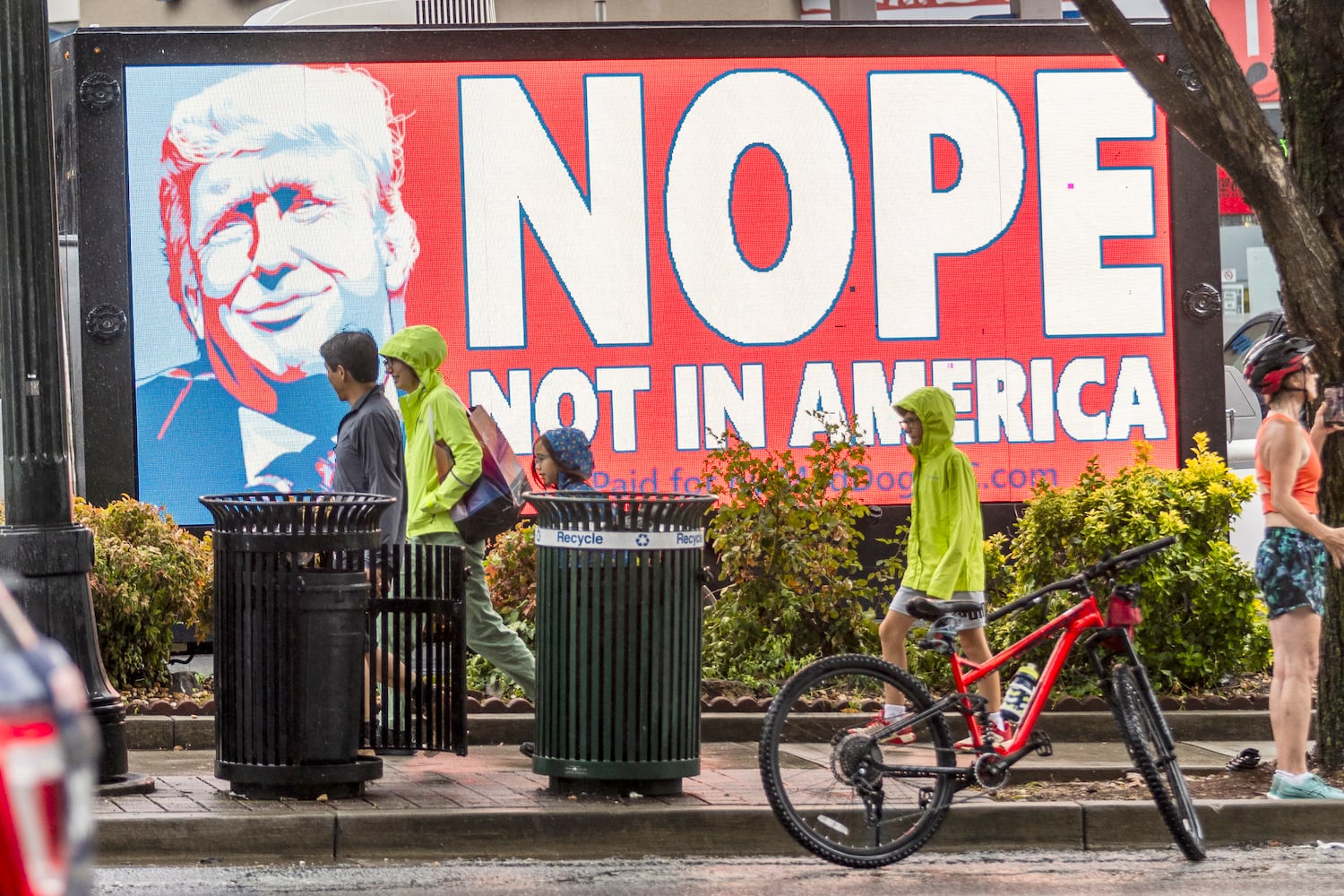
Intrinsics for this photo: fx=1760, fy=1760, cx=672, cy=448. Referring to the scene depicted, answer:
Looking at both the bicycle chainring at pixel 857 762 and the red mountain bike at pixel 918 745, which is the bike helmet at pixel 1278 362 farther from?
the bicycle chainring at pixel 857 762

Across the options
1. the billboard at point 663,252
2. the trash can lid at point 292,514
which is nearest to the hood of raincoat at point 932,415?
the trash can lid at point 292,514

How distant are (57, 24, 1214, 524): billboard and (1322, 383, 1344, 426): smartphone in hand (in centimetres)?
454

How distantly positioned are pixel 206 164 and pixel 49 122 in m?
4.42

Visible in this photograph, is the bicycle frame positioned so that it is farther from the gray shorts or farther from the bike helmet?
the gray shorts

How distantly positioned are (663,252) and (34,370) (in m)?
5.54

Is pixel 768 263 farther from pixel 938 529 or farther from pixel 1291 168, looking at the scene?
pixel 1291 168

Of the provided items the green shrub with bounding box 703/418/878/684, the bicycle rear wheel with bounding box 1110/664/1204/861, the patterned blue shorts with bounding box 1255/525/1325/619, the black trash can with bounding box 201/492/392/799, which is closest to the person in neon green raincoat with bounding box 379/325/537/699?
the black trash can with bounding box 201/492/392/799

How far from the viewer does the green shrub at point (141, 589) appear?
29.6 ft

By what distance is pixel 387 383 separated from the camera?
38.6ft

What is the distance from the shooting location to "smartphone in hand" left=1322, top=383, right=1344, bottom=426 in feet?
24.5

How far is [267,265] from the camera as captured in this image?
37.4ft

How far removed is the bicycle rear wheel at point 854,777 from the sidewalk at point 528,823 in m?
0.40

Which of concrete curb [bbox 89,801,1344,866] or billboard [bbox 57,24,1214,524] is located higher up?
billboard [bbox 57,24,1214,524]

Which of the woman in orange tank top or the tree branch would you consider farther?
the tree branch
